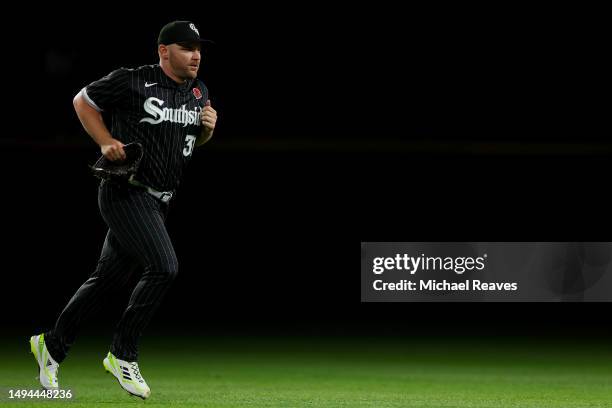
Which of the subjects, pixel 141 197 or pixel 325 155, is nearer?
pixel 141 197

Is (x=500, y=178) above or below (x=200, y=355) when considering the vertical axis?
above

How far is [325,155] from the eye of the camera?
11.7 metres

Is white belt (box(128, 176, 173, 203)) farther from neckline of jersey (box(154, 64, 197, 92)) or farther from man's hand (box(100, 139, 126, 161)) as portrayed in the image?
neckline of jersey (box(154, 64, 197, 92))

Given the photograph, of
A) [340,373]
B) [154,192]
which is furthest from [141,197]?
[340,373]

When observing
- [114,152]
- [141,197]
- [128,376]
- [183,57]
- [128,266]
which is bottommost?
[128,376]

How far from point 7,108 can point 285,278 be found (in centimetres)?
390

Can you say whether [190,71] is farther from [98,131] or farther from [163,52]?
[98,131]

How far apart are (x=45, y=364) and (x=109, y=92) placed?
1257mm

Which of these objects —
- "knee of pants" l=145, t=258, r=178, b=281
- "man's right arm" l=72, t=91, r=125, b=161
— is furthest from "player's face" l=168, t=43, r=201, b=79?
"knee of pants" l=145, t=258, r=178, b=281

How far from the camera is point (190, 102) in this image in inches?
195

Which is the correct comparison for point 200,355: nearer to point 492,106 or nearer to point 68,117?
point 68,117

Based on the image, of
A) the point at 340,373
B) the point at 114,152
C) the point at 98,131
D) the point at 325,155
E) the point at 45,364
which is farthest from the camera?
the point at 325,155

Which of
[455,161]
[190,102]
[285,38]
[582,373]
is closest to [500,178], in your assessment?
[455,161]

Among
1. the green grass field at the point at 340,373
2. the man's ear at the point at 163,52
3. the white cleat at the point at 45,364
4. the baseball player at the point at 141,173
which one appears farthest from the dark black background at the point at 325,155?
the man's ear at the point at 163,52
